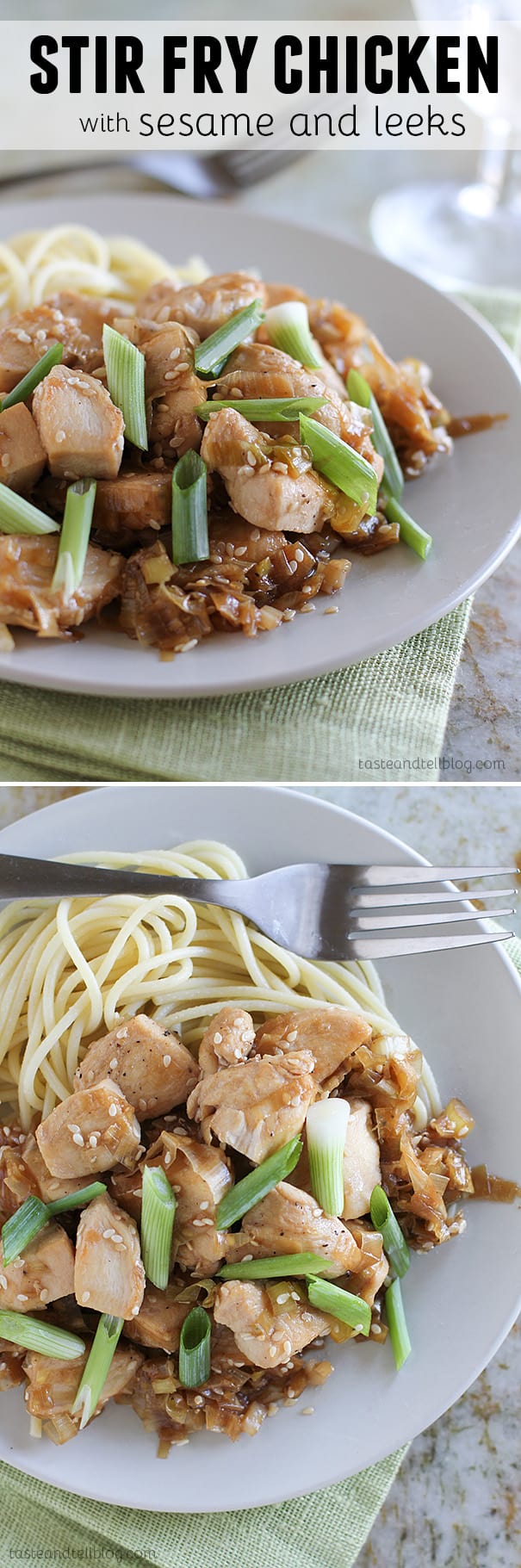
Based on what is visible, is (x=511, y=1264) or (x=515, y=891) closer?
(x=511, y=1264)

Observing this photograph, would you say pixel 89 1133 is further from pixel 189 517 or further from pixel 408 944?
pixel 189 517

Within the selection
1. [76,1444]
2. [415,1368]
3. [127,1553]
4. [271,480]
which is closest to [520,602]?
[271,480]

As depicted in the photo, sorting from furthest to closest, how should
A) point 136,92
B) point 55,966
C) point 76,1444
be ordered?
1. point 136,92
2. point 55,966
3. point 76,1444

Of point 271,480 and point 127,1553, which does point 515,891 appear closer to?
point 271,480

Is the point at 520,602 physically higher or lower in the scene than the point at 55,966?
higher

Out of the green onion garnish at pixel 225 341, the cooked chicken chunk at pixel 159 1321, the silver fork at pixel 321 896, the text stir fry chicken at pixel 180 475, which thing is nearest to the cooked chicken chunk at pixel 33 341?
the text stir fry chicken at pixel 180 475

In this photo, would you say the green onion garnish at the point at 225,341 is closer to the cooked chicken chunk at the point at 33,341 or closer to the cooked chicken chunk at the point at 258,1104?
the cooked chicken chunk at the point at 33,341

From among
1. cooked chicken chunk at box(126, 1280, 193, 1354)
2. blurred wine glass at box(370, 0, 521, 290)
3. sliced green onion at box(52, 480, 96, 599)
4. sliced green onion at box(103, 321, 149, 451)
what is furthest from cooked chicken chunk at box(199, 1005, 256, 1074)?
blurred wine glass at box(370, 0, 521, 290)

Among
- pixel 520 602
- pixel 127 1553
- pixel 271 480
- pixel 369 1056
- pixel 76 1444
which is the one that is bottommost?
pixel 127 1553
